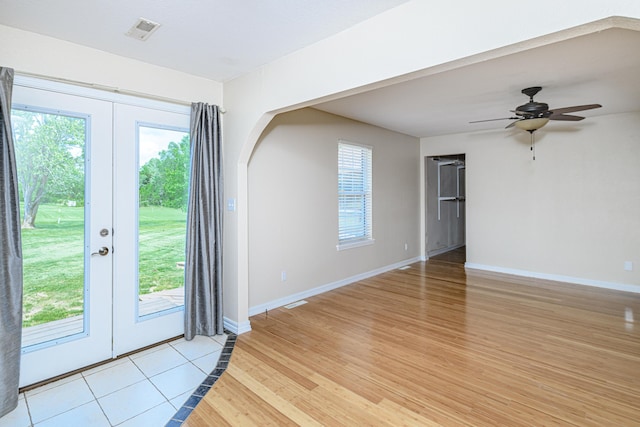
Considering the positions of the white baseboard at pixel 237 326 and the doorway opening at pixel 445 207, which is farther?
the doorway opening at pixel 445 207

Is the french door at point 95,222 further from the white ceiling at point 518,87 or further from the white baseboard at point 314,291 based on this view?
the white ceiling at point 518,87

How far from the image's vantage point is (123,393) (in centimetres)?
232

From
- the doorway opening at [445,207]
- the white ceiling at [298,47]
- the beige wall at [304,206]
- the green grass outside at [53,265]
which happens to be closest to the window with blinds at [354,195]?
the beige wall at [304,206]

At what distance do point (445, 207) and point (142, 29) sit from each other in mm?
7057

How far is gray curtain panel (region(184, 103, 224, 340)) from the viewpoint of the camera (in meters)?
3.13

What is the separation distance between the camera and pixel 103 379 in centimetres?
250

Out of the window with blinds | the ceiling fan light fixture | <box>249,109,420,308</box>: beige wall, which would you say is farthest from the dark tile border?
the ceiling fan light fixture

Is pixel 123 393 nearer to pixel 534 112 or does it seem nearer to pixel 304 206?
pixel 304 206

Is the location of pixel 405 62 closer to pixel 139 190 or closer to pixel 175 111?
pixel 175 111

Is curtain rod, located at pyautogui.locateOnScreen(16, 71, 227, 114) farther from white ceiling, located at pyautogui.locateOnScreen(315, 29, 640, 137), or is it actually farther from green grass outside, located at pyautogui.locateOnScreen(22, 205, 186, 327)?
white ceiling, located at pyautogui.locateOnScreen(315, 29, 640, 137)

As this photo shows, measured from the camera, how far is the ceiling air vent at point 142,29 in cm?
223

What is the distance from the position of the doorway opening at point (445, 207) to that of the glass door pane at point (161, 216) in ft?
17.0

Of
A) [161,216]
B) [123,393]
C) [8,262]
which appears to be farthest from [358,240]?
[8,262]

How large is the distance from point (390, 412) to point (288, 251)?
239 cm
